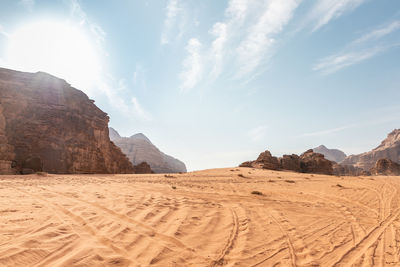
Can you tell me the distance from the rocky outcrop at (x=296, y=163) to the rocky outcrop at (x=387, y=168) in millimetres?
17670

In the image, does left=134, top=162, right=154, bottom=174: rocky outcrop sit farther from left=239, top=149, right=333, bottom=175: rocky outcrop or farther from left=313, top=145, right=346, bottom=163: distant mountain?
left=313, top=145, right=346, bottom=163: distant mountain

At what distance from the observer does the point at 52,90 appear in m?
33.2

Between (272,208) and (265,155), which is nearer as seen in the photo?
(272,208)

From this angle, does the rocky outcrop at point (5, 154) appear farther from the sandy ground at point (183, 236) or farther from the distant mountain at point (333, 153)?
the distant mountain at point (333, 153)

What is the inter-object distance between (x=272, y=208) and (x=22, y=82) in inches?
1530

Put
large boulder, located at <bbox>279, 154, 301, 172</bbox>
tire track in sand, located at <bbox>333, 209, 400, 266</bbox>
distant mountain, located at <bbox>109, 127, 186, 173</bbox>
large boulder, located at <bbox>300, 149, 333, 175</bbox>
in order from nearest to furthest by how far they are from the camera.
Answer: tire track in sand, located at <bbox>333, 209, 400, 266</bbox> < large boulder, located at <bbox>279, 154, 301, 172</bbox> < large boulder, located at <bbox>300, 149, 333, 175</bbox> < distant mountain, located at <bbox>109, 127, 186, 173</bbox>

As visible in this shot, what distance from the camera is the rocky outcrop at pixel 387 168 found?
46.2m

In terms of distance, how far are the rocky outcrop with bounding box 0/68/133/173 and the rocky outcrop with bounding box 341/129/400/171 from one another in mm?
99233

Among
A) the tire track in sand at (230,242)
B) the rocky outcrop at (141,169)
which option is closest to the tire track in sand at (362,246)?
the tire track in sand at (230,242)

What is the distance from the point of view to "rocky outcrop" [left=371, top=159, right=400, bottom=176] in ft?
152

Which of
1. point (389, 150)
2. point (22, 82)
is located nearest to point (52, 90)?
point (22, 82)

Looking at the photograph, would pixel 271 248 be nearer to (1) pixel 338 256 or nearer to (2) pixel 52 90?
(1) pixel 338 256

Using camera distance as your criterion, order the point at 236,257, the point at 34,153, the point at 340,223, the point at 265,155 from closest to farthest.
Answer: the point at 236,257 → the point at 340,223 → the point at 34,153 → the point at 265,155

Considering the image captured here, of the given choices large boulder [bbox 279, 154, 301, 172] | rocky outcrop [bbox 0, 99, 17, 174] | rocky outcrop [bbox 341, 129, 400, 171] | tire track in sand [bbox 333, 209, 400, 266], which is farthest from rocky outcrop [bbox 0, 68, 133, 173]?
rocky outcrop [bbox 341, 129, 400, 171]
